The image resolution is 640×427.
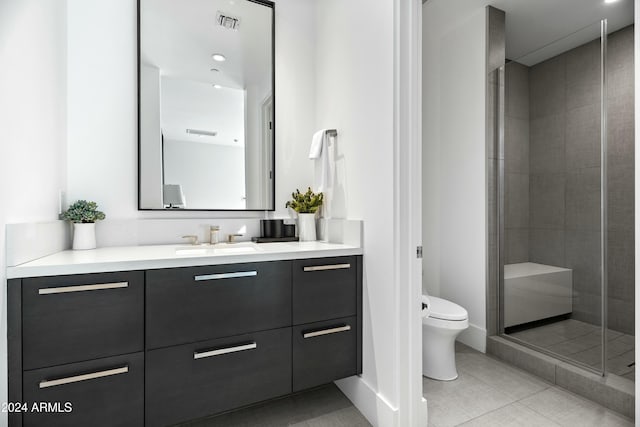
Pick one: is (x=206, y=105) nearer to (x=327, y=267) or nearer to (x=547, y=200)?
(x=327, y=267)

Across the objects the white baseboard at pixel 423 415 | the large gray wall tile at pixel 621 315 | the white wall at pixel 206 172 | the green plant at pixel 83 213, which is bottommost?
the white baseboard at pixel 423 415

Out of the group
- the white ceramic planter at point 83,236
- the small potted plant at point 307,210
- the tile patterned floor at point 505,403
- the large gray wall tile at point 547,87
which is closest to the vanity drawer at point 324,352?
the tile patterned floor at point 505,403

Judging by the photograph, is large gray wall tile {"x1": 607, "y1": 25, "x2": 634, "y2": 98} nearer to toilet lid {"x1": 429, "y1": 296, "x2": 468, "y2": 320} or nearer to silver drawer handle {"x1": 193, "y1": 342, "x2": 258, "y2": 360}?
toilet lid {"x1": 429, "y1": 296, "x2": 468, "y2": 320}

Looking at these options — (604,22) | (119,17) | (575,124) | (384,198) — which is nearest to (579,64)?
(604,22)

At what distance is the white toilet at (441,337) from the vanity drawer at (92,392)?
1527mm

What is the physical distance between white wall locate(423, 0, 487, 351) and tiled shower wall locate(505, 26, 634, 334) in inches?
8.8

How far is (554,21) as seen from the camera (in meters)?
2.55

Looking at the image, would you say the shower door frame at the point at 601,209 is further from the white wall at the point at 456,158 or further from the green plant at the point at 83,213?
the green plant at the point at 83,213

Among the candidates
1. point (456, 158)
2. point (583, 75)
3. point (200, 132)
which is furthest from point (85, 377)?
point (583, 75)

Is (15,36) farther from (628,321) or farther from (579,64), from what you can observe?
(628,321)

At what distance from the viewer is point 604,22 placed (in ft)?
6.04

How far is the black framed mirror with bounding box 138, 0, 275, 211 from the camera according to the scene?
184 cm

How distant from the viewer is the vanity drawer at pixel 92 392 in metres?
1.07

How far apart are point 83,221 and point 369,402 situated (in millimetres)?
1729
